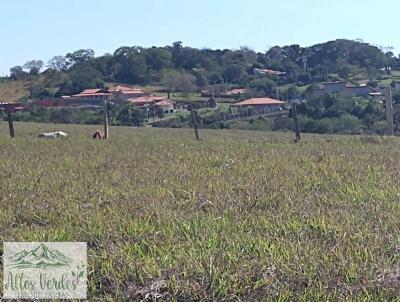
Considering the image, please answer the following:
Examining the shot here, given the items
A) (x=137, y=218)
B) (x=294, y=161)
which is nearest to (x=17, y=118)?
(x=294, y=161)

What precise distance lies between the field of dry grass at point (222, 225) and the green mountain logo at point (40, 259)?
0.21 metres

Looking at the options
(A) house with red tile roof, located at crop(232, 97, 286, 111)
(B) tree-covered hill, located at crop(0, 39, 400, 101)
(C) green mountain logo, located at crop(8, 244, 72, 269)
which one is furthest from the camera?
(B) tree-covered hill, located at crop(0, 39, 400, 101)

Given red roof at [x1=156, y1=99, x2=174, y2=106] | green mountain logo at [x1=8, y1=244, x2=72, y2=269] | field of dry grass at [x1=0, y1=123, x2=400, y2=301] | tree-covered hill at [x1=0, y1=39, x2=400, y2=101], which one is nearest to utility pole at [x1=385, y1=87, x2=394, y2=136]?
field of dry grass at [x1=0, y1=123, x2=400, y2=301]

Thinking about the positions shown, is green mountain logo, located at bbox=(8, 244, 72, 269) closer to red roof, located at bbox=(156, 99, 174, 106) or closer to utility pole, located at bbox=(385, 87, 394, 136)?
utility pole, located at bbox=(385, 87, 394, 136)

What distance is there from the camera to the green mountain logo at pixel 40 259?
410 centimetres

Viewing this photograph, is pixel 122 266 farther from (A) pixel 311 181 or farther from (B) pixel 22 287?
(A) pixel 311 181

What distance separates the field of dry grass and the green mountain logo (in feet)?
0.68

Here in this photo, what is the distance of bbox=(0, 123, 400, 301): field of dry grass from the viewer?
3695mm

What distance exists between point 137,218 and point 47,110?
1832 inches

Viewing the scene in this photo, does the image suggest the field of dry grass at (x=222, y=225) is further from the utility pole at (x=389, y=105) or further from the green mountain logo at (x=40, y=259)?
the utility pole at (x=389, y=105)

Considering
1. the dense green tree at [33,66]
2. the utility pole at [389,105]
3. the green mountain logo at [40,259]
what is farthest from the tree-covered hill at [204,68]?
the green mountain logo at [40,259]

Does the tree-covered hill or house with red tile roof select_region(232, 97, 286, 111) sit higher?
the tree-covered hill

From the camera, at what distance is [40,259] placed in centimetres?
418

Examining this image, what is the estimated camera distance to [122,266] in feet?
13.0
